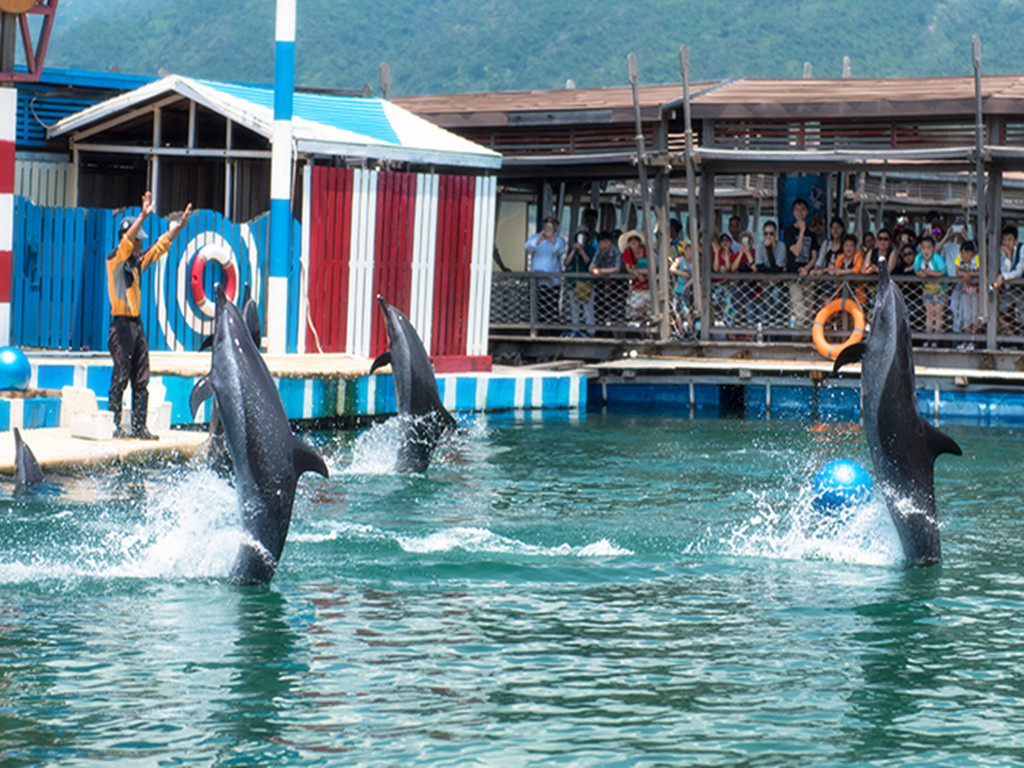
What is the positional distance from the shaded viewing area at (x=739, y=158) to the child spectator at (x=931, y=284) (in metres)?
0.15

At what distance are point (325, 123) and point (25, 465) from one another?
8.54 metres

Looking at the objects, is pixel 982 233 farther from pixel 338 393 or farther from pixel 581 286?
pixel 338 393

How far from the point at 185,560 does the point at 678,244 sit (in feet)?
46.4

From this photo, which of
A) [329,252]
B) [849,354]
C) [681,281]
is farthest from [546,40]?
[849,354]

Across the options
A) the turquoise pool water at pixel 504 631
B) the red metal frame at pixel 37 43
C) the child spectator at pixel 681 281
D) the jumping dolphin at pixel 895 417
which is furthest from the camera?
the child spectator at pixel 681 281

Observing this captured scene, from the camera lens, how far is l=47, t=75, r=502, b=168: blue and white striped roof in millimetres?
17641

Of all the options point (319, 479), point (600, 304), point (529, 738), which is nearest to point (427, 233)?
point (600, 304)

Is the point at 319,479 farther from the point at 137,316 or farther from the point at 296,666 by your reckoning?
the point at 296,666

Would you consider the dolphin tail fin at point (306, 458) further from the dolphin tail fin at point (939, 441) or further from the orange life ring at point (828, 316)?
the orange life ring at point (828, 316)

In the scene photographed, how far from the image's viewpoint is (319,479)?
1234 cm

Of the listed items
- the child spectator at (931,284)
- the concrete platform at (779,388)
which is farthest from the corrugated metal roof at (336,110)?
the child spectator at (931,284)

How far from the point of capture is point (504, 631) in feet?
23.8

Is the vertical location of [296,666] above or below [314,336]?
below

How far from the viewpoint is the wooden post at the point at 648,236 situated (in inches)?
763
